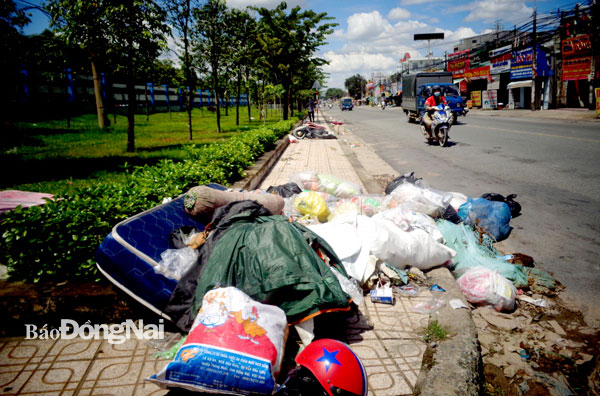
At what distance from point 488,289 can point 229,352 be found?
7.81ft

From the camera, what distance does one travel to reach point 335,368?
6.17ft

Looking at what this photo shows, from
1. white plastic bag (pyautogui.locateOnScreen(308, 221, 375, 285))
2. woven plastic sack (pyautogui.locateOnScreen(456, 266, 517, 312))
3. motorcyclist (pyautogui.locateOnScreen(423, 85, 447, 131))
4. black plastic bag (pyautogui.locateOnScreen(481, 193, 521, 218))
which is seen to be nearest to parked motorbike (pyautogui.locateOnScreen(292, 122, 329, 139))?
motorcyclist (pyautogui.locateOnScreen(423, 85, 447, 131))

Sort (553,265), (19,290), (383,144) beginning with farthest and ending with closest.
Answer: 1. (383,144)
2. (553,265)
3. (19,290)

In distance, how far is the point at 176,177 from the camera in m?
4.27

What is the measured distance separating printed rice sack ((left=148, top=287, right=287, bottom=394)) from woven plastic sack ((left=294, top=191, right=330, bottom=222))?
2.53 metres

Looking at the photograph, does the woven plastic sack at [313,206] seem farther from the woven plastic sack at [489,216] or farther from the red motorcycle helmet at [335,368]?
the red motorcycle helmet at [335,368]

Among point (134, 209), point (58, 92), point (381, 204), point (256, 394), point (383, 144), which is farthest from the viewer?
point (58, 92)

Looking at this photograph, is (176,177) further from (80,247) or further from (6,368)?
(6,368)

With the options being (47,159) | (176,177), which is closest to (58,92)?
(47,159)

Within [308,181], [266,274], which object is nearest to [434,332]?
[266,274]

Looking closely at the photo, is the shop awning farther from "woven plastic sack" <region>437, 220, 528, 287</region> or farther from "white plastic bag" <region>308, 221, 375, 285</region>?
"white plastic bag" <region>308, 221, 375, 285</region>

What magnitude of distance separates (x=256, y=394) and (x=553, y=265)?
352 cm

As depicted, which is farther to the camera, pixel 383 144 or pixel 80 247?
pixel 383 144

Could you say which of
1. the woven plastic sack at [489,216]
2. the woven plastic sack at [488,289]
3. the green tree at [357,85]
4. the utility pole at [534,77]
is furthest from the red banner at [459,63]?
the green tree at [357,85]
